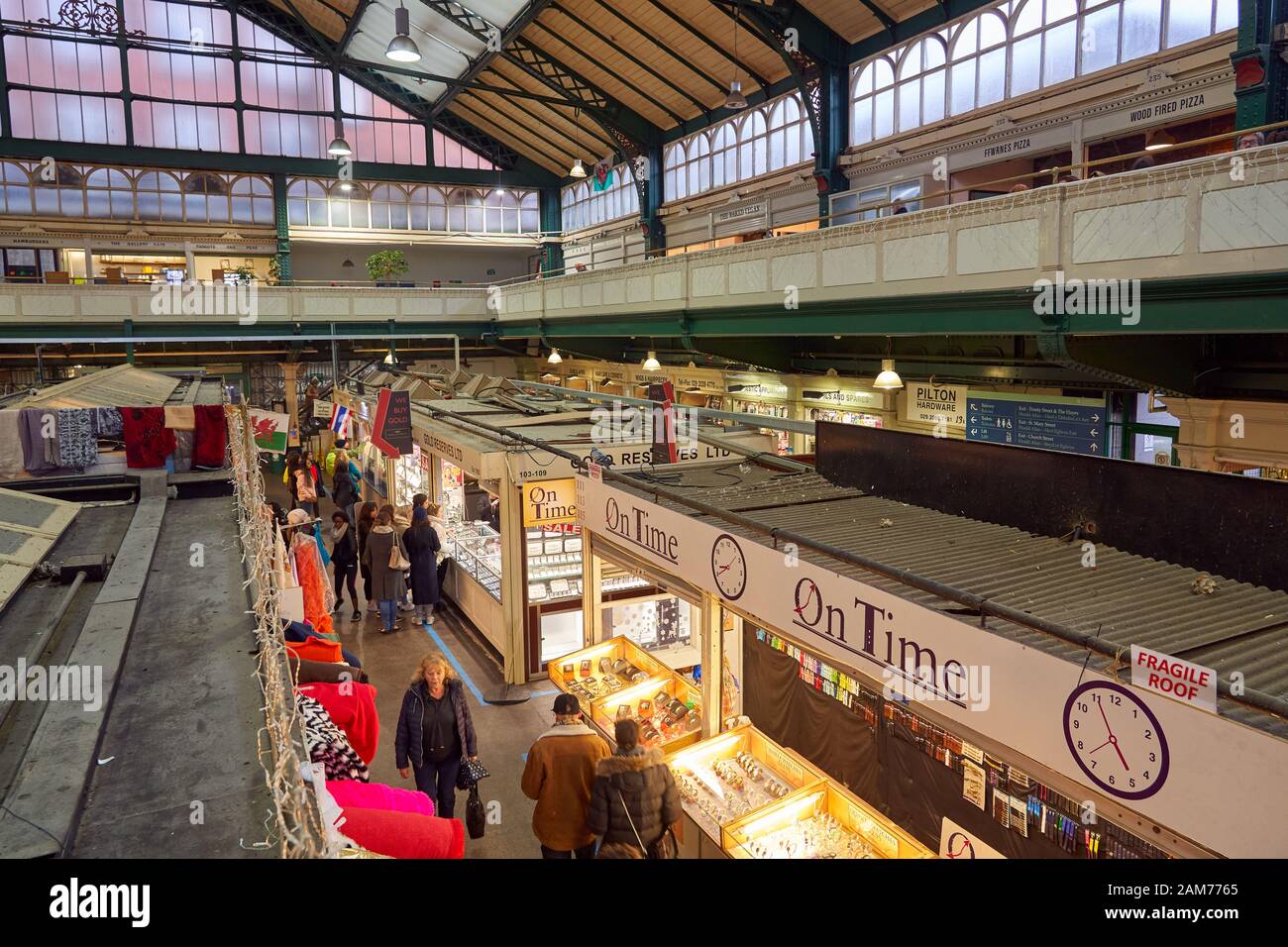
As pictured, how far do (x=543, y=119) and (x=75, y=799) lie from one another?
3470 cm

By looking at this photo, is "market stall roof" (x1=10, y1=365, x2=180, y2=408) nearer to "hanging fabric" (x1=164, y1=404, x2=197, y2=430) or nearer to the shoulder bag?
"hanging fabric" (x1=164, y1=404, x2=197, y2=430)

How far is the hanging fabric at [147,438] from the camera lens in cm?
878

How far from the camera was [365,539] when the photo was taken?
507 inches

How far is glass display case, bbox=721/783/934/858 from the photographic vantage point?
5.55 m

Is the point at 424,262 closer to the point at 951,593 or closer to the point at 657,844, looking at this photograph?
the point at 657,844

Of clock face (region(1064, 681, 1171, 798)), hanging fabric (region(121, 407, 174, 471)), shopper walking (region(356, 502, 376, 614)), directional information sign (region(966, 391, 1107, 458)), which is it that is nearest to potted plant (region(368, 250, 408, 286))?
shopper walking (region(356, 502, 376, 614))

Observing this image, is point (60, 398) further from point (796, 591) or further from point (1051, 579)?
point (1051, 579)

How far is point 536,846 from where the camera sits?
6969mm

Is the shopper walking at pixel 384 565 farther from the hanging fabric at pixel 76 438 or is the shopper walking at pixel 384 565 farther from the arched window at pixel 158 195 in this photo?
the arched window at pixel 158 195

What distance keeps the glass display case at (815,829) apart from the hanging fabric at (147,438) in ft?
22.9

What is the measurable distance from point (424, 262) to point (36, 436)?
33.9m

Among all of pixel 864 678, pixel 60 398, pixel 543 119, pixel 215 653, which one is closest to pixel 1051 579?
pixel 864 678

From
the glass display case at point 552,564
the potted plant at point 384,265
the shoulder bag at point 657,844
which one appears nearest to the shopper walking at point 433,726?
the shoulder bag at point 657,844

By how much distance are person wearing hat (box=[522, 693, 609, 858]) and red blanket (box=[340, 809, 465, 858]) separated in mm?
2108
